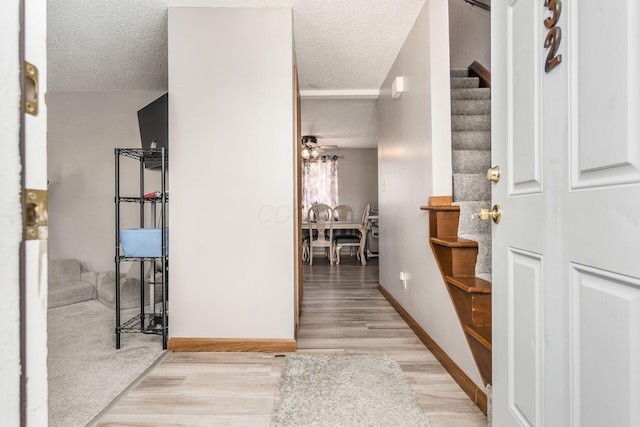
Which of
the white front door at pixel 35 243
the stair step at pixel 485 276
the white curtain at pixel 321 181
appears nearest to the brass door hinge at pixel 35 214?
the white front door at pixel 35 243

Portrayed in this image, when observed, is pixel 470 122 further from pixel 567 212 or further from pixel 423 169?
pixel 567 212

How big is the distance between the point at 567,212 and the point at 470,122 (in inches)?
82.4

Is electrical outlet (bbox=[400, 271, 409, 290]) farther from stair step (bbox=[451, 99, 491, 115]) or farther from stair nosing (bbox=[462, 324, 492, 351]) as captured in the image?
stair step (bbox=[451, 99, 491, 115])

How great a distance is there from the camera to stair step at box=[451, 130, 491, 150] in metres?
2.56

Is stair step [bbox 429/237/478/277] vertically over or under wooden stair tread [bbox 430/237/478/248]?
under

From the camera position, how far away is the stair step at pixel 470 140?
8.41ft

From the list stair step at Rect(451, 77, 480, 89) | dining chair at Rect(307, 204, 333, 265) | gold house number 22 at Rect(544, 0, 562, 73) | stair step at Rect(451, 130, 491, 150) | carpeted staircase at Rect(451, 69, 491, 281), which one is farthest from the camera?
dining chair at Rect(307, 204, 333, 265)

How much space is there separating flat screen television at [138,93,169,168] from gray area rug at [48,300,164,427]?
4.18ft

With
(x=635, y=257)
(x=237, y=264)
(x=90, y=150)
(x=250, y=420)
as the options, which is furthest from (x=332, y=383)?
(x=90, y=150)

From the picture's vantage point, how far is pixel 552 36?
86 centimetres

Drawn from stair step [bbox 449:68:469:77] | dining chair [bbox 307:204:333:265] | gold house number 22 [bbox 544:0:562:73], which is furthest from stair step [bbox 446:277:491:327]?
dining chair [bbox 307:204:333:265]

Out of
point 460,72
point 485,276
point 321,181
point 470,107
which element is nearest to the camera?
point 485,276

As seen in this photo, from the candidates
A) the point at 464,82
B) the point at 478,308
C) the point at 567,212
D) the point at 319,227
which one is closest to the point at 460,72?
the point at 464,82

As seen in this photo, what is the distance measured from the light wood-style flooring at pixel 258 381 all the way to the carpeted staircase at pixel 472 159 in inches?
25.2
